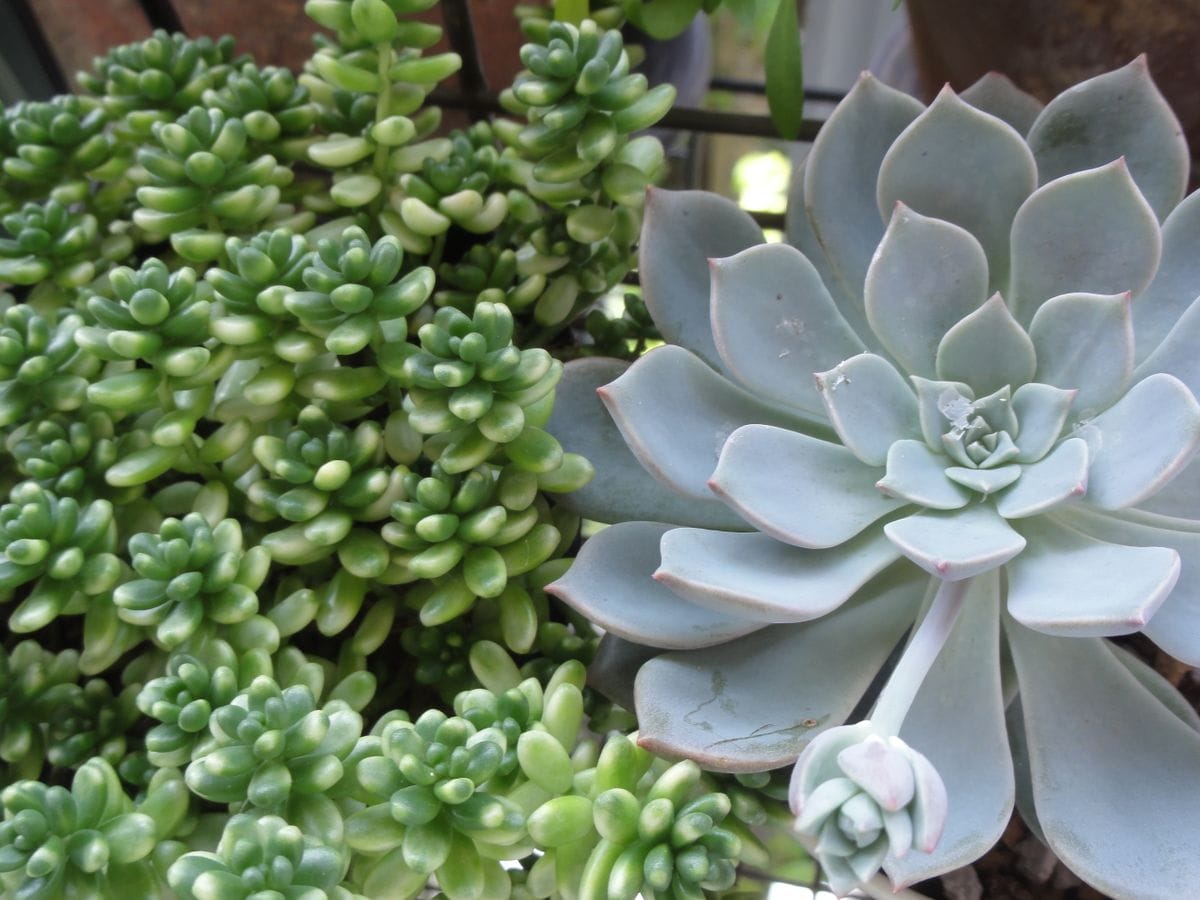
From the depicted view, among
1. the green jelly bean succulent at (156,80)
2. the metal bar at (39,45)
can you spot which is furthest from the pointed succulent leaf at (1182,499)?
the metal bar at (39,45)

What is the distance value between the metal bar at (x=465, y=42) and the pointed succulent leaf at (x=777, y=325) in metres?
0.46

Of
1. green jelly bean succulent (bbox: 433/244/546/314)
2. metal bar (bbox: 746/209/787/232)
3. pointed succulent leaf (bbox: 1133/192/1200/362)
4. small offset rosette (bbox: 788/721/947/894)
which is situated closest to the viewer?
small offset rosette (bbox: 788/721/947/894)

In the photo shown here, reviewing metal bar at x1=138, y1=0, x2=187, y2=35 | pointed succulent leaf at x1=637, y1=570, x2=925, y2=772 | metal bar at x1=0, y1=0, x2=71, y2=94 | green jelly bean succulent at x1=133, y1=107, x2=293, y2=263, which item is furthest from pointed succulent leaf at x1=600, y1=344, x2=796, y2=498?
metal bar at x1=0, y1=0, x2=71, y2=94

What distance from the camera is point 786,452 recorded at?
0.58 m

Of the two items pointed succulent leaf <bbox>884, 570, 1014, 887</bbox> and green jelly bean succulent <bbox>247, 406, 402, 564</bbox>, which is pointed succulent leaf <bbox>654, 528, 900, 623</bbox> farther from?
green jelly bean succulent <bbox>247, 406, 402, 564</bbox>

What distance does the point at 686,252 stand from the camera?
0.67 meters

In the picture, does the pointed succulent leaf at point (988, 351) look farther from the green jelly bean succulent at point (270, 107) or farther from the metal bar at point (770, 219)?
the green jelly bean succulent at point (270, 107)

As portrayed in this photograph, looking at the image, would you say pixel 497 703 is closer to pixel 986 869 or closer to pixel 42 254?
pixel 986 869

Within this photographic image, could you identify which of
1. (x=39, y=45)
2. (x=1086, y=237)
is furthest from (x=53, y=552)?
(x=39, y=45)

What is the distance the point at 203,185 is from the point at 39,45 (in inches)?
22.4

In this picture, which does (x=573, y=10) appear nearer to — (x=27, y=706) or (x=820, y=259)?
(x=820, y=259)

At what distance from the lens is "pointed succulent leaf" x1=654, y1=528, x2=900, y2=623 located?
1.64 feet

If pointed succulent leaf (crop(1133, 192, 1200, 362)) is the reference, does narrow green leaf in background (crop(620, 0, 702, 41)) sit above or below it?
above

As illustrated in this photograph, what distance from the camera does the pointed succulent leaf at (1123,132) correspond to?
0.61 metres
